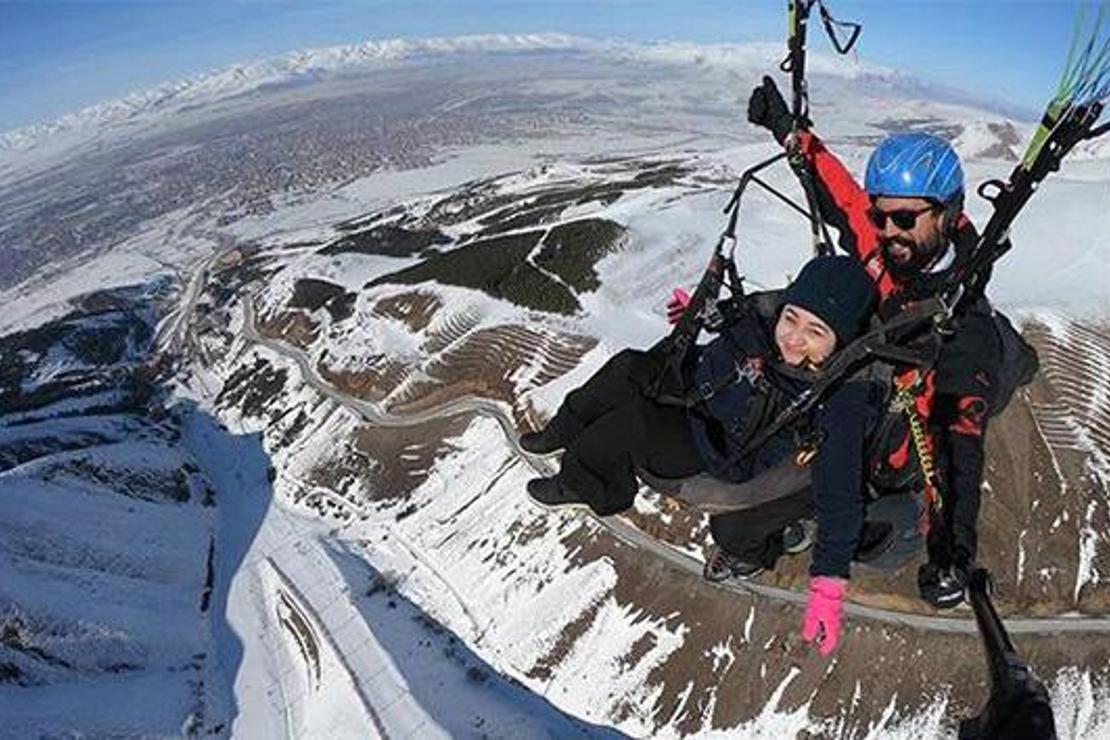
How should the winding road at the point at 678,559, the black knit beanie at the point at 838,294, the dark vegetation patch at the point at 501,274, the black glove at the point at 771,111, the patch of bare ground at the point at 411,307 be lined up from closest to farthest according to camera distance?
the black knit beanie at the point at 838,294 → the black glove at the point at 771,111 → the winding road at the point at 678,559 → the dark vegetation patch at the point at 501,274 → the patch of bare ground at the point at 411,307

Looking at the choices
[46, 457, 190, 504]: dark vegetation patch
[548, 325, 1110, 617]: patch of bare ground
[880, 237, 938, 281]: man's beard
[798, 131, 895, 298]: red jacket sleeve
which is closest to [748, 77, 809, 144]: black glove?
[798, 131, 895, 298]: red jacket sleeve

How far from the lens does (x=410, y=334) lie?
205 feet

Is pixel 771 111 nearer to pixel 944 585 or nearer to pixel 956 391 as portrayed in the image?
pixel 956 391

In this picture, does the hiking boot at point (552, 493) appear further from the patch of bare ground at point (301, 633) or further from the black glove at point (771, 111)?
the patch of bare ground at point (301, 633)

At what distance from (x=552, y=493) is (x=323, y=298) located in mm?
72143

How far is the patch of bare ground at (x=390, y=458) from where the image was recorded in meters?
50.2

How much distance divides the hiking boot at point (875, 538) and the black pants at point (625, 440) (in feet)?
8.23

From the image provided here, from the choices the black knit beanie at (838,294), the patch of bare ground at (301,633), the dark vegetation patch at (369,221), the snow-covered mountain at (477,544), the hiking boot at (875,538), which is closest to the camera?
the black knit beanie at (838,294)

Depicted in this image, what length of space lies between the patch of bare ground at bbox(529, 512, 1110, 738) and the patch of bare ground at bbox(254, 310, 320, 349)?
146 feet

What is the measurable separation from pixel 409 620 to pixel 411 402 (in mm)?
18049

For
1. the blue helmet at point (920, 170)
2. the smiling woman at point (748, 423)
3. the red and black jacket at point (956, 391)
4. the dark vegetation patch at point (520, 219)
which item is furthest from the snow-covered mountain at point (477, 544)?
the blue helmet at point (920, 170)

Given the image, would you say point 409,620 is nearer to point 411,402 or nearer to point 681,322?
point 411,402

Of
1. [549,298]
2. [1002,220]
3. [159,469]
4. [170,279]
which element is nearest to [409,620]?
[549,298]

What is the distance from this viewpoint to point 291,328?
3024 inches
